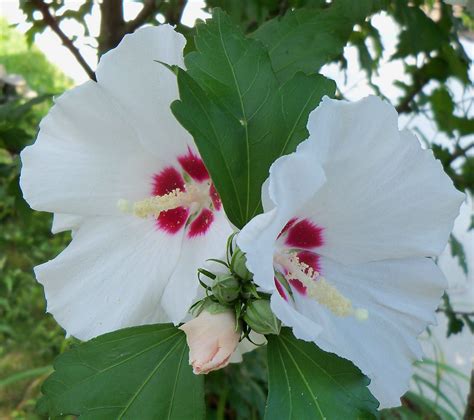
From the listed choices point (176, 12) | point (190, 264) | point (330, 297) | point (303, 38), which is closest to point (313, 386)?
point (330, 297)

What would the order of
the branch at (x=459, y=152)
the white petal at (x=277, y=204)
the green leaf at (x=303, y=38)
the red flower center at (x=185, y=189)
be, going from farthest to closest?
1. the branch at (x=459, y=152)
2. the green leaf at (x=303, y=38)
3. the red flower center at (x=185, y=189)
4. the white petal at (x=277, y=204)

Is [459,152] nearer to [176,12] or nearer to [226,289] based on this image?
[176,12]

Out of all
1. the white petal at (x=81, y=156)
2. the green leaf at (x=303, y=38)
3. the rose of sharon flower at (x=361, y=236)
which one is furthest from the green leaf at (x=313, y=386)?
the green leaf at (x=303, y=38)

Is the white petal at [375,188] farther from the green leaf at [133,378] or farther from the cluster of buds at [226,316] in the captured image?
the green leaf at [133,378]

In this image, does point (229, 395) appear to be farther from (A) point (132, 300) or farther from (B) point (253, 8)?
(A) point (132, 300)

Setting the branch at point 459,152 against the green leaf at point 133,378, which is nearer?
the green leaf at point 133,378

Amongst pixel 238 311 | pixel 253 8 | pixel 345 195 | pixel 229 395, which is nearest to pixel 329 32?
pixel 253 8

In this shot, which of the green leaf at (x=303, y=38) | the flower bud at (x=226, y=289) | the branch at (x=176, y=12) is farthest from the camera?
the branch at (x=176, y=12)
